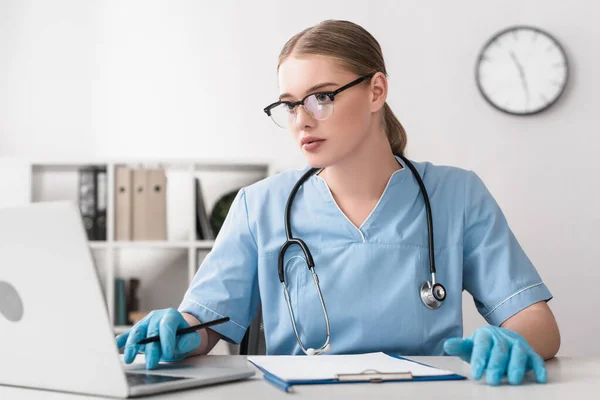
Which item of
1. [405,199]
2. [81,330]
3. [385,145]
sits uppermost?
[385,145]

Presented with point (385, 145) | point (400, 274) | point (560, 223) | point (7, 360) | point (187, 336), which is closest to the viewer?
point (7, 360)

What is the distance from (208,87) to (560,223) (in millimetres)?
1624

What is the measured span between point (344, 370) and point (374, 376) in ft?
0.18

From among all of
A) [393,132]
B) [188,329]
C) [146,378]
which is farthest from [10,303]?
[393,132]

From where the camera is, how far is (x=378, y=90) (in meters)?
1.47

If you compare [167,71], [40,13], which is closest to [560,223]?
[167,71]

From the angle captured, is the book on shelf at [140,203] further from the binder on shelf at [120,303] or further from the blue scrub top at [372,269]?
the blue scrub top at [372,269]

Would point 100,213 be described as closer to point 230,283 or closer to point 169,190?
point 169,190

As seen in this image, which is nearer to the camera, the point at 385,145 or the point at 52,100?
the point at 385,145

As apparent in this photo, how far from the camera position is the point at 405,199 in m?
1.48

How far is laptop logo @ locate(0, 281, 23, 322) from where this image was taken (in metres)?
0.85

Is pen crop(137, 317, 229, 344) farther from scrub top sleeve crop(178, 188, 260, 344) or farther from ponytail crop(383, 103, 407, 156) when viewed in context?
ponytail crop(383, 103, 407, 156)

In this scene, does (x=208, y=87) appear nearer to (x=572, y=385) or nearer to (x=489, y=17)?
(x=489, y=17)

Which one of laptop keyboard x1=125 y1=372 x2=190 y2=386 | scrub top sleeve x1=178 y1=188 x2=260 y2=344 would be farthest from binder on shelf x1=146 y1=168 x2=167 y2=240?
laptop keyboard x1=125 y1=372 x2=190 y2=386
